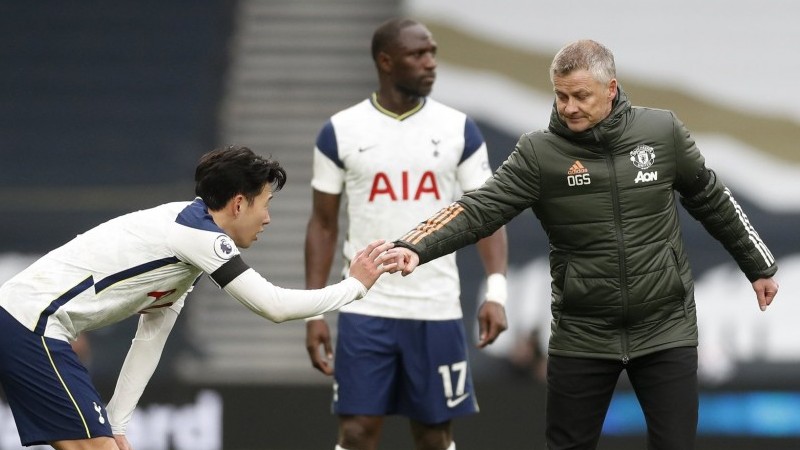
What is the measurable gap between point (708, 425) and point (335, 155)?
14.2ft

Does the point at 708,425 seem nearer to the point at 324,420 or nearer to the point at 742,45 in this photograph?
the point at 324,420

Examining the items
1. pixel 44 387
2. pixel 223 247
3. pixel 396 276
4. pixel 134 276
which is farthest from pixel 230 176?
pixel 396 276

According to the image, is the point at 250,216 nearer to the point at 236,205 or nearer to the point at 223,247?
the point at 236,205

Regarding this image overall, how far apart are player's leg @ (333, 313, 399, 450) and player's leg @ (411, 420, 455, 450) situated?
152 mm

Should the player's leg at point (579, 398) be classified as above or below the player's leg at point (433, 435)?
above

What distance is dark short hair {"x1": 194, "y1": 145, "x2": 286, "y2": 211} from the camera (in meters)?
5.18

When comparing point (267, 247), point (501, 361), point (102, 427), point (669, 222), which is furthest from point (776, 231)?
point (102, 427)

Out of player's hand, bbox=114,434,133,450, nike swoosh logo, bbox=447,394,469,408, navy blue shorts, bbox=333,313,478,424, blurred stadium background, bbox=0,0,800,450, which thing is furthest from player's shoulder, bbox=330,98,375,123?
blurred stadium background, bbox=0,0,800,450

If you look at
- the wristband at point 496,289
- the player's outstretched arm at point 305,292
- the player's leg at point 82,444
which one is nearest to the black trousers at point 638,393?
the player's outstretched arm at point 305,292

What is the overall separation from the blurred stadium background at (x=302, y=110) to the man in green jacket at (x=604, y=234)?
5447 millimetres

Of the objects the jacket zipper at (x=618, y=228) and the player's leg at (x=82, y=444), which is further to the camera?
the jacket zipper at (x=618, y=228)

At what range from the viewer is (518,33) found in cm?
1263

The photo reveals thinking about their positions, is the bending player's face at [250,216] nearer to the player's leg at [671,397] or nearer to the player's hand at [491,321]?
the player's leg at [671,397]

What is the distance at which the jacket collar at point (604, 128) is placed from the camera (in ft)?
16.9
